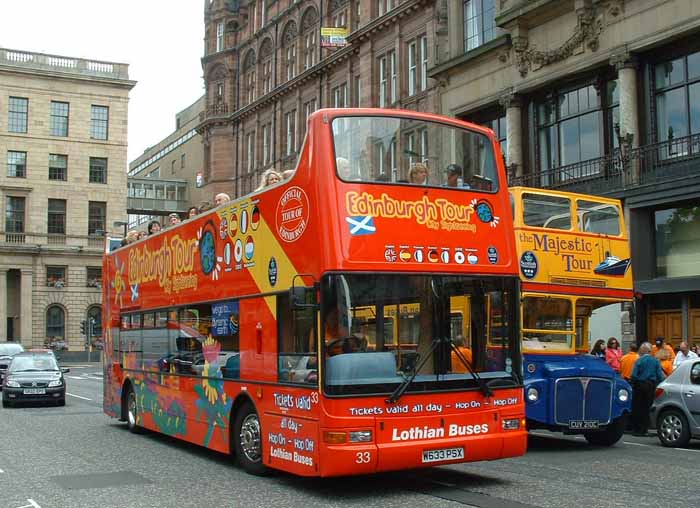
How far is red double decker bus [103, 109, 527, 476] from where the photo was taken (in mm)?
9195

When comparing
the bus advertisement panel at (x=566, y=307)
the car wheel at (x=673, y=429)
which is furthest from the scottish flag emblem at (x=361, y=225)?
the car wheel at (x=673, y=429)

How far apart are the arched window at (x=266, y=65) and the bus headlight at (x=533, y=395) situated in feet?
140

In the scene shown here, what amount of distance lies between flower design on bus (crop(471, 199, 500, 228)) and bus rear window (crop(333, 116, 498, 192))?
187 mm

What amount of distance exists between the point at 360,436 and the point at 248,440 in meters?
2.51

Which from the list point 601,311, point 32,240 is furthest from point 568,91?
point 32,240

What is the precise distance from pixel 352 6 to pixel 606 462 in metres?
36.5

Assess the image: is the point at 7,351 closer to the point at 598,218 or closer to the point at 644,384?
the point at 644,384

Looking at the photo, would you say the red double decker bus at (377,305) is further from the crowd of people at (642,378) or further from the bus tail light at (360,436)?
the crowd of people at (642,378)

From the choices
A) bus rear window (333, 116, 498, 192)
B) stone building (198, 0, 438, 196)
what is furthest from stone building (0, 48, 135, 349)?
bus rear window (333, 116, 498, 192)

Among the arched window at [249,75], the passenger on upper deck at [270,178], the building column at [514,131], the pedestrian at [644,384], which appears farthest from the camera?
the arched window at [249,75]

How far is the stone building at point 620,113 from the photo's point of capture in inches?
Answer: 968

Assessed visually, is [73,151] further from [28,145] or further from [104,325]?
[104,325]

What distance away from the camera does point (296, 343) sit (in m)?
9.84

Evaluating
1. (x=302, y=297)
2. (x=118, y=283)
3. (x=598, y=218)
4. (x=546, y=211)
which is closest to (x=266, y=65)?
(x=118, y=283)
